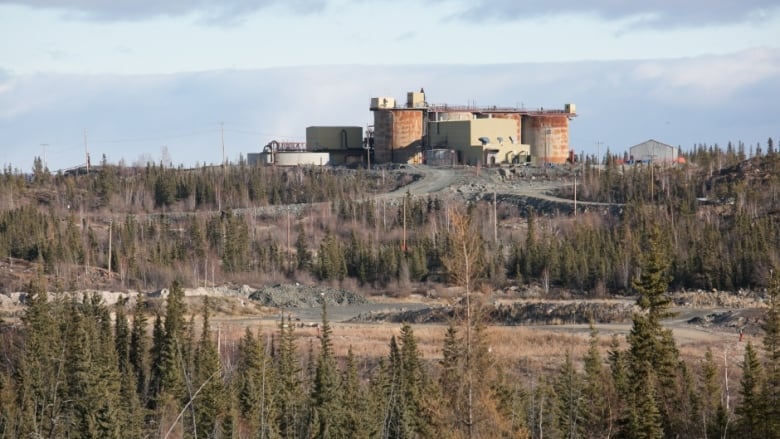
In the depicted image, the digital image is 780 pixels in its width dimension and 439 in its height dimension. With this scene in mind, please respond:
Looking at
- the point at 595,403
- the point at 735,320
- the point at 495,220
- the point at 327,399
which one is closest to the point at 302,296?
the point at 495,220

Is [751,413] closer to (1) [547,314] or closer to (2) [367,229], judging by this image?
(1) [547,314]

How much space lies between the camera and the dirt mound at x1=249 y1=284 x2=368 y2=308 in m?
77.9

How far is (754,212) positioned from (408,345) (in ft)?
158

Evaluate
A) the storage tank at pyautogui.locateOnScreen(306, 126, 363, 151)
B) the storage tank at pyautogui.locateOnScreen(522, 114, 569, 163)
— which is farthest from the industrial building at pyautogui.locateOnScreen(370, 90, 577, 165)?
the storage tank at pyautogui.locateOnScreen(306, 126, 363, 151)

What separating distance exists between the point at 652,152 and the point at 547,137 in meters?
11.7

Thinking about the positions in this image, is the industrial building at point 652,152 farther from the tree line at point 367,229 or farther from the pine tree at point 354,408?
the pine tree at point 354,408

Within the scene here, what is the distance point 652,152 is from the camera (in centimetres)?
12062

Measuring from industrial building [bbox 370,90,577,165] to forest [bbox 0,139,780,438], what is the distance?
4707 mm

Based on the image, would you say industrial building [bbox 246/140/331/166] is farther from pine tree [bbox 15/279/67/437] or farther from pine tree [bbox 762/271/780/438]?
pine tree [bbox 762/271/780/438]

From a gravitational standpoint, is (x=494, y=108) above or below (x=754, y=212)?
above

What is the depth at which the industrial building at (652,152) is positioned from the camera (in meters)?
119

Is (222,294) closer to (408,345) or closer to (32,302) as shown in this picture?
(32,302)

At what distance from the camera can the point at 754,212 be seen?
86500 mm

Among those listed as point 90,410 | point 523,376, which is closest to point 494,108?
point 523,376
